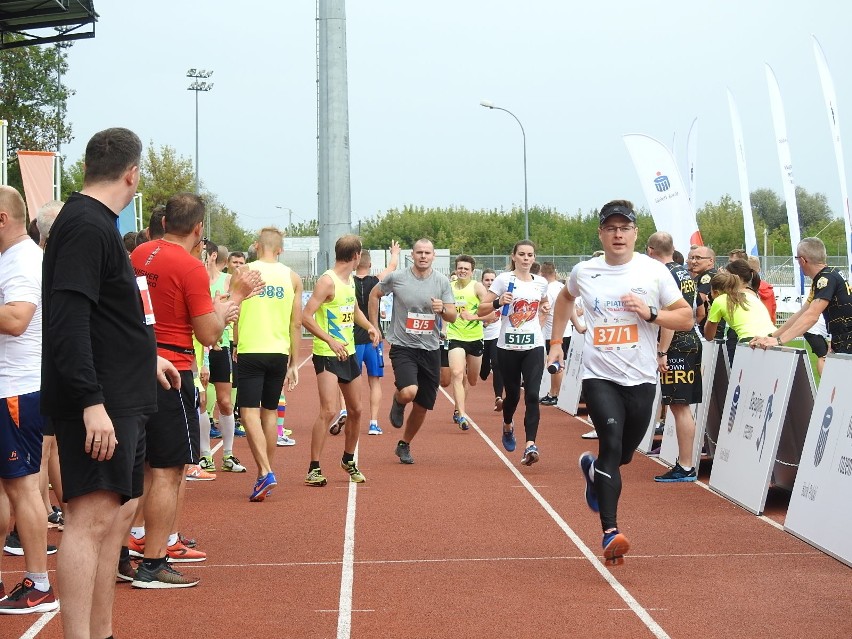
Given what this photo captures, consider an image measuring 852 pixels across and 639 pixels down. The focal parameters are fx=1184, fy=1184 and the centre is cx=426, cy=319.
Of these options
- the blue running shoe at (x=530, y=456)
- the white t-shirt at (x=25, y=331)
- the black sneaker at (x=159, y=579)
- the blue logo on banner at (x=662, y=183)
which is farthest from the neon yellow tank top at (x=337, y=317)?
the blue logo on banner at (x=662, y=183)

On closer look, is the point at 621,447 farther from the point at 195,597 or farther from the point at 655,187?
the point at 655,187

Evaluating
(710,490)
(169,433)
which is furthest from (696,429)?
(169,433)

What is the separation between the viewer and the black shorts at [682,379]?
10.8 metres

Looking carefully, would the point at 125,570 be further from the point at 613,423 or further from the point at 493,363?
the point at 493,363

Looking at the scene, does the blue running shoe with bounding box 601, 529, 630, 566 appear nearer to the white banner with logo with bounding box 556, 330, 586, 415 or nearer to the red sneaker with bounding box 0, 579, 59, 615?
the red sneaker with bounding box 0, 579, 59, 615

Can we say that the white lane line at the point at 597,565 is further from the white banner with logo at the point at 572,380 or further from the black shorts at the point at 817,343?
the white banner with logo at the point at 572,380

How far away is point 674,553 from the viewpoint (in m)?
7.62

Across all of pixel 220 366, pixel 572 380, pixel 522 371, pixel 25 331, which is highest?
pixel 25 331

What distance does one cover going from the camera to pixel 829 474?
7.56 m

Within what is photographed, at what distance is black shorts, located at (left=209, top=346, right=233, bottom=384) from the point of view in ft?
37.8

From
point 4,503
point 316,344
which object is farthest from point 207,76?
point 4,503

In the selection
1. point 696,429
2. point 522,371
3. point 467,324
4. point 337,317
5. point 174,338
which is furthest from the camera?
point 467,324

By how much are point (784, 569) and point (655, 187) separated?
1284 centimetres

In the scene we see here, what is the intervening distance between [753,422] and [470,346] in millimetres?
6840
